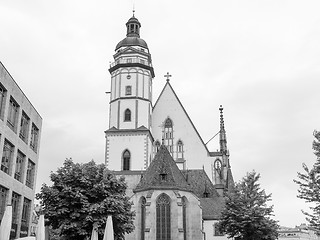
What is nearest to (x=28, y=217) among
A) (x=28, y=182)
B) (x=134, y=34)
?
(x=28, y=182)

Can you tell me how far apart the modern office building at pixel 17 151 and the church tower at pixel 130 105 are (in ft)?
53.8

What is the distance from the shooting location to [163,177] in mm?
41125

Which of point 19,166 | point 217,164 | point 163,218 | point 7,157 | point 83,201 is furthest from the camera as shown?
point 217,164

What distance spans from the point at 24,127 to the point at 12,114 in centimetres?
334

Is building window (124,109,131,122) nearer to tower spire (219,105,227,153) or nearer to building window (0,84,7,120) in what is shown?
tower spire (219,105,227,153)

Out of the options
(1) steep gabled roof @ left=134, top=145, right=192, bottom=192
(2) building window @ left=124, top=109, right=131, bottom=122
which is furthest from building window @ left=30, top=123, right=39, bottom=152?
(2) building window @ left=124, top=109, right=131, bottom=122

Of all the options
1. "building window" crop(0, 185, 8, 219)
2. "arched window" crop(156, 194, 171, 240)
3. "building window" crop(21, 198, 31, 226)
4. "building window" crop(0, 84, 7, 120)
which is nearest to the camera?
"building window" crop(0, 84, 7, 120)

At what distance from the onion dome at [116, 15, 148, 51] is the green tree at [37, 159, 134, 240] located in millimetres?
26757

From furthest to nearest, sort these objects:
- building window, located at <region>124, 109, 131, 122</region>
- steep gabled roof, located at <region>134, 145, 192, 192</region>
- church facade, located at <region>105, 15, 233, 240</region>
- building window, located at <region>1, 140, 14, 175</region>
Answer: building window, located at <region>124, 109, 131, 122</region> < church facade, located at <region>105, 15, 233, 240</region> < steep gabled roof, located at <region>134, 145, 192, 192</region> < building window, located at <region>1, 140, 14, 175</region>

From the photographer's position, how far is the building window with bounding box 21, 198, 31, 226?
30297mm

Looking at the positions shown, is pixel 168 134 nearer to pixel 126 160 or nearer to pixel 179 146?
pixel 179 146

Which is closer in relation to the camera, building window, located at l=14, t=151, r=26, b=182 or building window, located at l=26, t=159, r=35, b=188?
building window, located at l=14, t=151, r=26, b=182

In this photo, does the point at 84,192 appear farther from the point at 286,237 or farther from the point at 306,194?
the point at 286,237

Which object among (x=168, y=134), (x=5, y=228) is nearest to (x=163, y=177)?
(x=168, y=134)
